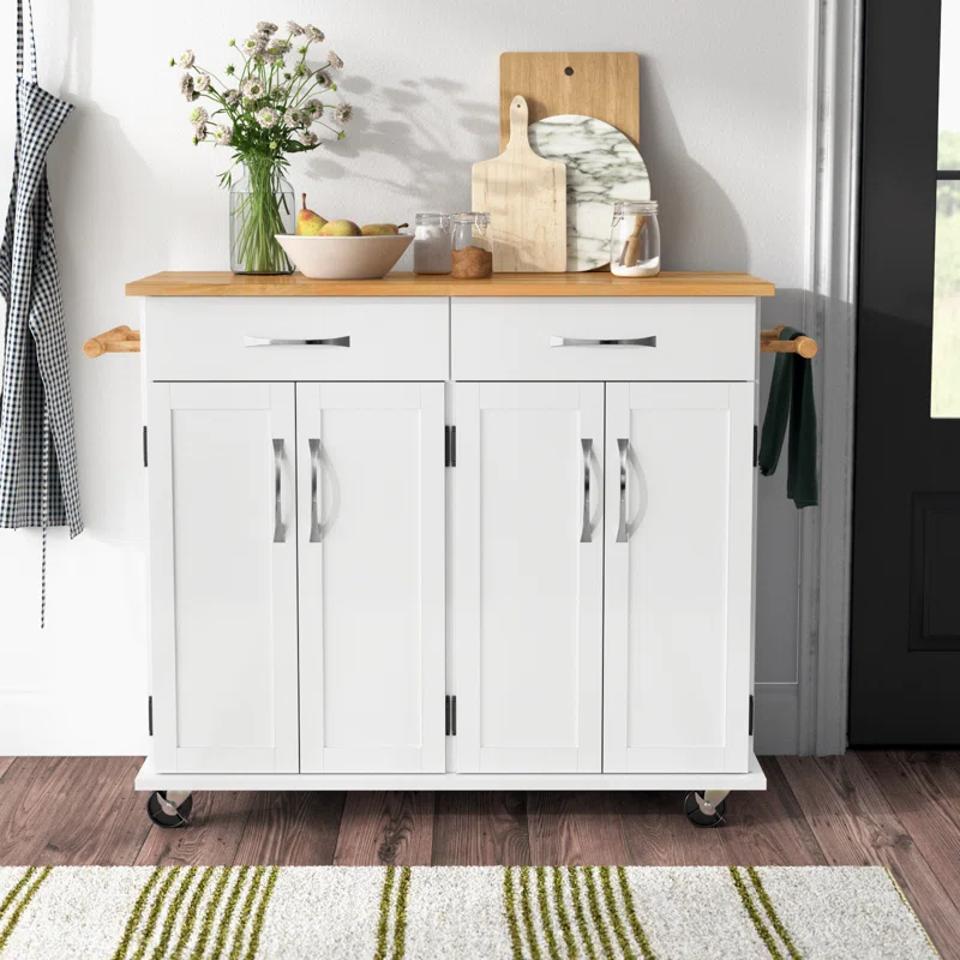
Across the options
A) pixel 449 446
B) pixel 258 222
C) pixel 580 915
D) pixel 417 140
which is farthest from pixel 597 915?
pixel 417 140

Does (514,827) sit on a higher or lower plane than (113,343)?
lower

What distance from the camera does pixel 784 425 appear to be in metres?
2.85

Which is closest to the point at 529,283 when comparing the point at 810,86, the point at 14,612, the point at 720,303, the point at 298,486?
the point at 720,303

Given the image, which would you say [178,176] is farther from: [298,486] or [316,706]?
[316,706]

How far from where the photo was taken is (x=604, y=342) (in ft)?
8.45

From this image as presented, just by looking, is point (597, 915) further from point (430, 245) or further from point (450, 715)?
point (430, 245)

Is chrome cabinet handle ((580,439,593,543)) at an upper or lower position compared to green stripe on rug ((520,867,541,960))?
upper

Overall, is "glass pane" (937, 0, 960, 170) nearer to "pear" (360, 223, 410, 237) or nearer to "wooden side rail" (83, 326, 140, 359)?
"pear" (360, 223, 410, 237)

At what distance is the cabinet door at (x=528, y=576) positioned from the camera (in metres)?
2.61

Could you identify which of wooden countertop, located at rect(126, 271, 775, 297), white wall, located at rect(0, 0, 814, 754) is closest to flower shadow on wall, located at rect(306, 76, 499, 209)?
white wall, located at rect(0, 0, 814, 754)

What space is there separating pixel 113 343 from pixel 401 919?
1234mm

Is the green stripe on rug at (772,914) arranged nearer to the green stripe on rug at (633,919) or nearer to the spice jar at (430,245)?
the green stripe on rug at (633,919)

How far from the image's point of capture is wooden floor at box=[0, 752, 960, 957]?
263 cm

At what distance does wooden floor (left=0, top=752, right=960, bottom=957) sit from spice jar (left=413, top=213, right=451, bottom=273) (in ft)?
3.69
